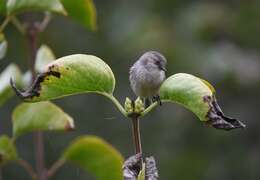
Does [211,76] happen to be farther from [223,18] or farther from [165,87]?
[165,87]

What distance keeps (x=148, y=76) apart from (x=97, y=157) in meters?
0.58

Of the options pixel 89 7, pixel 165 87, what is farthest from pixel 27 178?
pixel 165 87

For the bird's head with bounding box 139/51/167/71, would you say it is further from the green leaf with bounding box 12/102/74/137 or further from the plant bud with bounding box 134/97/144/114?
the green leaf with bounding box 12/102/74/137

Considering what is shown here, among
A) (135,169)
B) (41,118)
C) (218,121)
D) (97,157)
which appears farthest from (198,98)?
(97,157)

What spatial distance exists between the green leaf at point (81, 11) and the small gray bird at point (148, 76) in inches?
17.5

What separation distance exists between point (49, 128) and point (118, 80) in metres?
3.39

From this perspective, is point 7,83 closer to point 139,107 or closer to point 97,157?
point 97,157

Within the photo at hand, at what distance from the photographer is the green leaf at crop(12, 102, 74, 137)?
164 centimetres

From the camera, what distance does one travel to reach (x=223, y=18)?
4.52m

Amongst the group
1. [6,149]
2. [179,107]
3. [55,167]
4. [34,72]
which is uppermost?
[34,72]

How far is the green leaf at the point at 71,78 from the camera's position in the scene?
1.30 meters

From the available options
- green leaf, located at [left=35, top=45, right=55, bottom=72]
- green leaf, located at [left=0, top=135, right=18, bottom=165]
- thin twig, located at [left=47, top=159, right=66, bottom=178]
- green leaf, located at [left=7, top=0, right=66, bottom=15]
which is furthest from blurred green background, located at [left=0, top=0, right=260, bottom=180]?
green leaf, located at [left=7, top=0, right=66, bottom=15]

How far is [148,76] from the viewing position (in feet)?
4.39

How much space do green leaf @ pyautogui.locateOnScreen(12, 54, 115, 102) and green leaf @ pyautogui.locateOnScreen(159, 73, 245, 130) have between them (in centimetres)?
12
